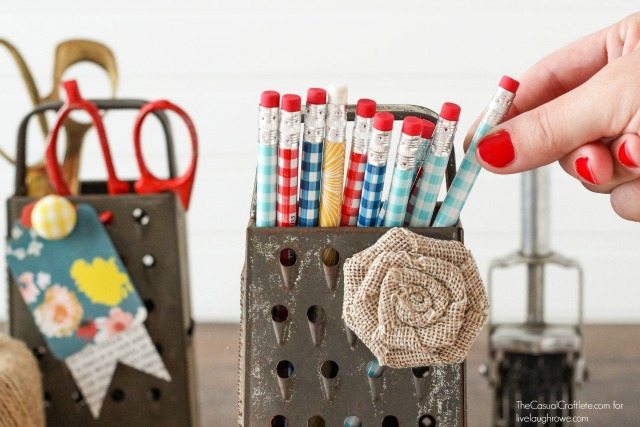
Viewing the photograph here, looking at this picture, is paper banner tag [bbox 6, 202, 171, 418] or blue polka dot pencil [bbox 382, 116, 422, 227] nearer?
blue polka dot pencil [bbox 382, 116, 422, 227]

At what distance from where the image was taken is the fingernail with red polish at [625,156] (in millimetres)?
518

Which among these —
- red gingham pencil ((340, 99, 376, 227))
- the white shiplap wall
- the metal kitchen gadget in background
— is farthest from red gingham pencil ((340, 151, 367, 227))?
the white shiplap wall

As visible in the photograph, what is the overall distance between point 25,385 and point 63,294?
78 millimetres

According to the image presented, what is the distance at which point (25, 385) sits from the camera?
1.97 ft

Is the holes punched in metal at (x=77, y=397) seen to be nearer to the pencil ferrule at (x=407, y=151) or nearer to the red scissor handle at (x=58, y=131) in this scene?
the red scissor handle at (x=58, y=131)

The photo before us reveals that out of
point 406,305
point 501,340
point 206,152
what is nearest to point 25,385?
point 406,305

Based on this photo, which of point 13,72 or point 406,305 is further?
point 13,72

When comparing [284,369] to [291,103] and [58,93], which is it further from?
[58,93]

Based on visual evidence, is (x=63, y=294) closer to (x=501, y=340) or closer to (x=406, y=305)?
(x=406, y=305)

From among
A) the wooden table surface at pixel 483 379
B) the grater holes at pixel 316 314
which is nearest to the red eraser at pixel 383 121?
the grater holes at pixel 316 314

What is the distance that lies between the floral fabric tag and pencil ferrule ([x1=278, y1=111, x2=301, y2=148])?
0.81 ft

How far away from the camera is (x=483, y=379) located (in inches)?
40.3

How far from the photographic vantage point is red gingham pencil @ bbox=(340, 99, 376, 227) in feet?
1.46

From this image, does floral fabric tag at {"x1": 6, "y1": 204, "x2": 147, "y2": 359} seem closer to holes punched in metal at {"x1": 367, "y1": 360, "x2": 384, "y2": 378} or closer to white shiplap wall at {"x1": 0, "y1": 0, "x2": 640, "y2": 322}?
holes punched in metal at {"x1": 367, "y1": 360, "x2": 384, "y2": 378}
